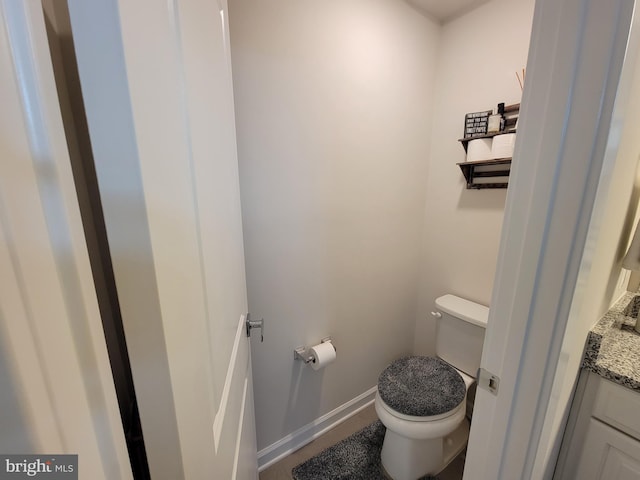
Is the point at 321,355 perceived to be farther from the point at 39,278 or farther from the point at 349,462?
the point at 39,278

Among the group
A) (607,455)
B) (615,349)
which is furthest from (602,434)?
(615,349)

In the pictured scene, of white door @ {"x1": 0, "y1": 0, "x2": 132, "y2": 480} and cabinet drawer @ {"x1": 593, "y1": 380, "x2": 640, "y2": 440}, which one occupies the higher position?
white door @ {"x1": 0, "y1": 0, "x2": 132, "y2": 480}

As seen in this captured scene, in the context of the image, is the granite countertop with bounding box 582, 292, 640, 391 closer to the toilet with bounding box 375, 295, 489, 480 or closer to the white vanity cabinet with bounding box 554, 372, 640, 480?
the white vanity cabinet with bounding box 554, 372, 640, 480

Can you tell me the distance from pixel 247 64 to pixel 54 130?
1.05 metres

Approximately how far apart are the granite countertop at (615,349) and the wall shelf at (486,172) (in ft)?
2.42

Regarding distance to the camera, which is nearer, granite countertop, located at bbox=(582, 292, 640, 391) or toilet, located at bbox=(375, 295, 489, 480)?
granite countertop, located at bbox=(582, 292, 640, 391)

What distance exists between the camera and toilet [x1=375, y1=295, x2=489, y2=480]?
1.19 meters

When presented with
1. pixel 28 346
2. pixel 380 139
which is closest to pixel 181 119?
pixel 28 346

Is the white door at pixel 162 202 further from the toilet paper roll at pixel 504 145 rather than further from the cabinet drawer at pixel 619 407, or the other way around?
the toilet paper roll at pixel 504 145

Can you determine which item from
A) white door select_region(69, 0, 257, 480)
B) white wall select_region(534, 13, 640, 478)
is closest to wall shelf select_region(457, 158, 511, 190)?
white wall select_region(534, 13, 640, 478)

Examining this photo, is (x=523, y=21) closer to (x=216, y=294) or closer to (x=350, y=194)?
(x=350, y=194)

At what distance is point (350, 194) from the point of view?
4.74 feet

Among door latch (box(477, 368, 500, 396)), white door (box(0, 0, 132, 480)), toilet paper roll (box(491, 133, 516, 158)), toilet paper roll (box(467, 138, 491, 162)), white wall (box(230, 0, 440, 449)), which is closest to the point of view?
white door (box(0, 0, 132, 480))

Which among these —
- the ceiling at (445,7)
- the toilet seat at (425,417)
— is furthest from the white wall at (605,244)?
the ceiling at (445,7)
